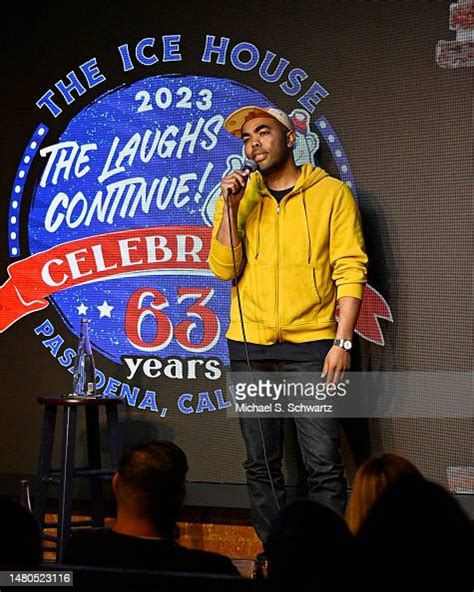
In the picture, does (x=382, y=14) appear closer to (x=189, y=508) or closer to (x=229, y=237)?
(x=229, y=237)

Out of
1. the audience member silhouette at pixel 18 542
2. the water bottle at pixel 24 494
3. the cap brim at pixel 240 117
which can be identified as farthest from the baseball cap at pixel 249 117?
the audience member silhouette at pixel 18 542

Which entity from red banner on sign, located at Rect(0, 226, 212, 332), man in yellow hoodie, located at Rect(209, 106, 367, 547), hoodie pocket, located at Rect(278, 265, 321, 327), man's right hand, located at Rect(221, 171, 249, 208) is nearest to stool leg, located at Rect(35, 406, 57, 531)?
red banner on sign, located at Rect(0, 226, 212, 332)

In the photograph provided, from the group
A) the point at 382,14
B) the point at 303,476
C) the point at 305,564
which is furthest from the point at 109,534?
the point at 382,14

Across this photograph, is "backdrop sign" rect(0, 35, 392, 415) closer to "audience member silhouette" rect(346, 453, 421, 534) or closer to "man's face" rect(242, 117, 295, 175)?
"man's face" rect(242, 117, 295, 175)

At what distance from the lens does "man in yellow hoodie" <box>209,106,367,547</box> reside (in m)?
3.65

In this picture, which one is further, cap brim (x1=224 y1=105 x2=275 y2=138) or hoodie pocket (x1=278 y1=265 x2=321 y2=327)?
cap brim (x1=224 y1=105 x2=275 y2=138)

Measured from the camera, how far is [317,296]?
3721 mm

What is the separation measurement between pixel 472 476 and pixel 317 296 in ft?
3.10

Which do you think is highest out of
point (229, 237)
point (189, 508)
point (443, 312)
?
point (229, 237)

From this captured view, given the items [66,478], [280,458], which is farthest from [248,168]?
[66,478]

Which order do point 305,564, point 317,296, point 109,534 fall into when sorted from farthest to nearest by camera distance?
1. point 317,296
2. point 109,534
3. point 305,564

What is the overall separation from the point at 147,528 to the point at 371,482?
46 centimetres

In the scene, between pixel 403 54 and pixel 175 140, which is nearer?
pixel 403 54

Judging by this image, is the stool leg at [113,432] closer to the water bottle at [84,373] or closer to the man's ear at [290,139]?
the water bottle at [84,373]
